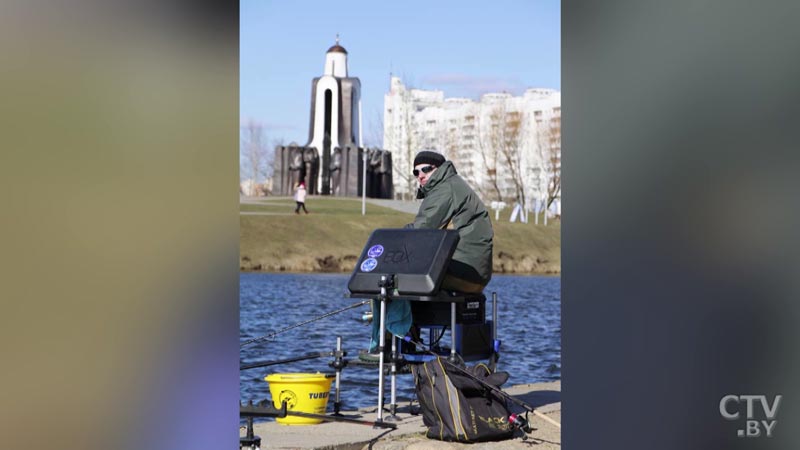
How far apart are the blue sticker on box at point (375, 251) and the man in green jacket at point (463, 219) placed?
0.36 m

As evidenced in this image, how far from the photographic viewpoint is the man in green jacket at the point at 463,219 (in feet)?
20.5

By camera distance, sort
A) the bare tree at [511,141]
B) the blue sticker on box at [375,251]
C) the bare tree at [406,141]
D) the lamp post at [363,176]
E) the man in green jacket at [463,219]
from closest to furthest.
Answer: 1. the blue sticker on box at [375,251]
2. the man in green jacket at [463,219]
3. the lamp post at [363,176]
4. the bare tree at [511,141]
5. the bare tree at [406,141]

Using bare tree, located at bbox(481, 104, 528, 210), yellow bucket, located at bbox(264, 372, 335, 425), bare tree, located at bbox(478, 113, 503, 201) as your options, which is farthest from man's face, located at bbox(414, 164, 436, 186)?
bare tree, located at bbox(478, 113, 503, 201)

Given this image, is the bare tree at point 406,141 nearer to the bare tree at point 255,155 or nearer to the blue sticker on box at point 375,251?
the bare tree at point 255,155

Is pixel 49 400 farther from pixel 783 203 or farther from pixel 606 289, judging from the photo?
Answer: pixel 783 203

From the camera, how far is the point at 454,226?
21.0 feet

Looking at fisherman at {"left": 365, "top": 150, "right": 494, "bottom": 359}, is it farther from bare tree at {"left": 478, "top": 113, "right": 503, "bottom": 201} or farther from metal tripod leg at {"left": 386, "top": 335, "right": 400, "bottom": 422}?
bare tree at {"left": 478, "top": 113, "right": 503, "bottom": 201}

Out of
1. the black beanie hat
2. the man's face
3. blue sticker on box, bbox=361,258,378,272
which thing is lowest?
blue sticker on box, bbox=361,258,378,272

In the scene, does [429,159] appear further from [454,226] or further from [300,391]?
[300,391]

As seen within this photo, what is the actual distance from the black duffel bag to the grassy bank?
127 ft

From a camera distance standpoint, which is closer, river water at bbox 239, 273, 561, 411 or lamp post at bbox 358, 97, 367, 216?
river water at bbox 239, 273, 561, 411

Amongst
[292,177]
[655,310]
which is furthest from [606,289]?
[292,177]

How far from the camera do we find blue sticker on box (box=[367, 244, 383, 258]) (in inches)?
237

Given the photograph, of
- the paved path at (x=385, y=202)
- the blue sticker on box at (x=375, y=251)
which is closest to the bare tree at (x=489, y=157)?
the paved path at (x=385, y=202)
